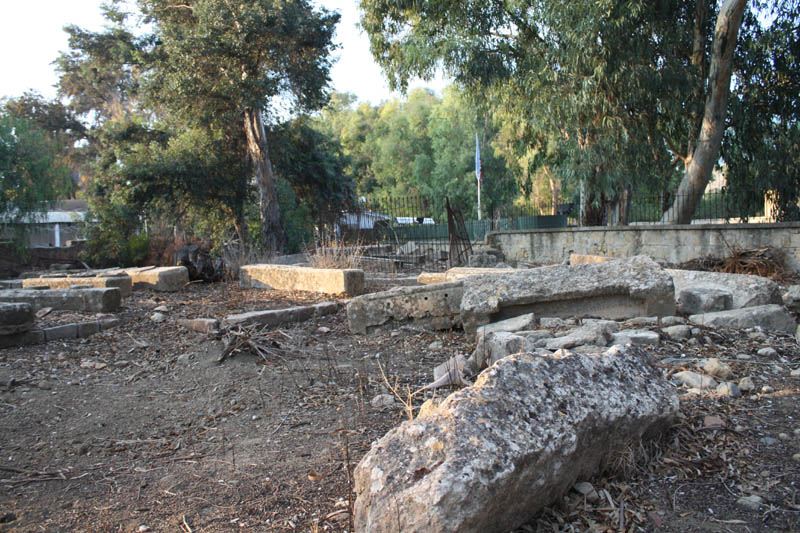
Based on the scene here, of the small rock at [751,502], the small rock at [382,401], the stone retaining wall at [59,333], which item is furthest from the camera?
the stone retaining wall at [59,333]

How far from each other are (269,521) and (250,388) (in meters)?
1.93

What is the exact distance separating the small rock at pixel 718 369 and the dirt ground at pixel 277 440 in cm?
17

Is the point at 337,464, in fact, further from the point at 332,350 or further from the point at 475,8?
the point at 475,8

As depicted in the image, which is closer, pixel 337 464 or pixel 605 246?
pixel 337 464

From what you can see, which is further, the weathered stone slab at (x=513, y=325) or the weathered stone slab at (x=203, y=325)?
the weathered stone slab at (x=203, y=325)

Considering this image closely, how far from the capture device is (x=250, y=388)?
395 centimetres

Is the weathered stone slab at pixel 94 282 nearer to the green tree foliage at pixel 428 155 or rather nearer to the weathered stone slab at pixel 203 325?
the weathered stone slab at pixel 203 325

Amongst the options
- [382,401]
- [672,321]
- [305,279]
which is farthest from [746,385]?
[305,279]

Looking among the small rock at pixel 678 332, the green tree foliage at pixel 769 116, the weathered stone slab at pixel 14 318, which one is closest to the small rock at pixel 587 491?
the small rock at pixel 678 332

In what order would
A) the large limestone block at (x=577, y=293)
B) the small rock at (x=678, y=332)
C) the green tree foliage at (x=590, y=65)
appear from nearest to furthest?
the small rock at (x=678, y=332) → the large limestone block at (x=577, y=293) → the green tree foliage at (x=590, y=65)

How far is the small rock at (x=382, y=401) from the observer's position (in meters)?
3.40

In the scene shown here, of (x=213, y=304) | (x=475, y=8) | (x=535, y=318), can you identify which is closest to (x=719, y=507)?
(x=535, y=318)

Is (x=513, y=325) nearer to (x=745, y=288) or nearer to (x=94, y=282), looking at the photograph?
(x=745, y=288)

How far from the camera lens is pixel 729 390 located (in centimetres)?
300
